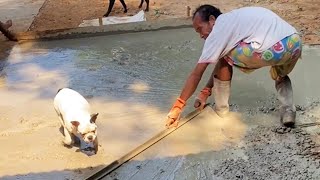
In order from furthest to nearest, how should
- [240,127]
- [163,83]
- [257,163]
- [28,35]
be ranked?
[28,35] → [163,83] → [240,127] → [257,163]

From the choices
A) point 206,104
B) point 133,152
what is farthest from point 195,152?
point 206,104

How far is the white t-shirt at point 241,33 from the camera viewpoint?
3678mm

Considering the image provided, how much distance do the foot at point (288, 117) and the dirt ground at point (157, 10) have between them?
3.19 meters

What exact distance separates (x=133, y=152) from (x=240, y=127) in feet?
3.26

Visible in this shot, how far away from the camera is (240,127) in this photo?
404cm

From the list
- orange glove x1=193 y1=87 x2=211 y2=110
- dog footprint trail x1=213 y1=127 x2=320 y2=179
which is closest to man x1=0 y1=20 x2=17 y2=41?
orange glove x1=193 y1=87 x2=211 y2=110

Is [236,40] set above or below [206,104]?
above

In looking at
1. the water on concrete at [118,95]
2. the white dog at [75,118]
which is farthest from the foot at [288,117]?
the white dog at [75,118]

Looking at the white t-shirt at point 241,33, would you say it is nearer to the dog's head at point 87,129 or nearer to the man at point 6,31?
the dog's head at point 87,129

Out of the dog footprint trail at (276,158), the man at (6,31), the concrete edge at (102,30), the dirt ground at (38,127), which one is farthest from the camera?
the concrete edge at (102,30)

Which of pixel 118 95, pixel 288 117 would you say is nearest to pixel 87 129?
pixel 118 95

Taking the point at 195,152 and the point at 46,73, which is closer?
the point at 195,152

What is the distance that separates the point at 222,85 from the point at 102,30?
3128 millimetres

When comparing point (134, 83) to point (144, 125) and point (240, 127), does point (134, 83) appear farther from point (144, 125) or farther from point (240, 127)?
point (240, 127)
